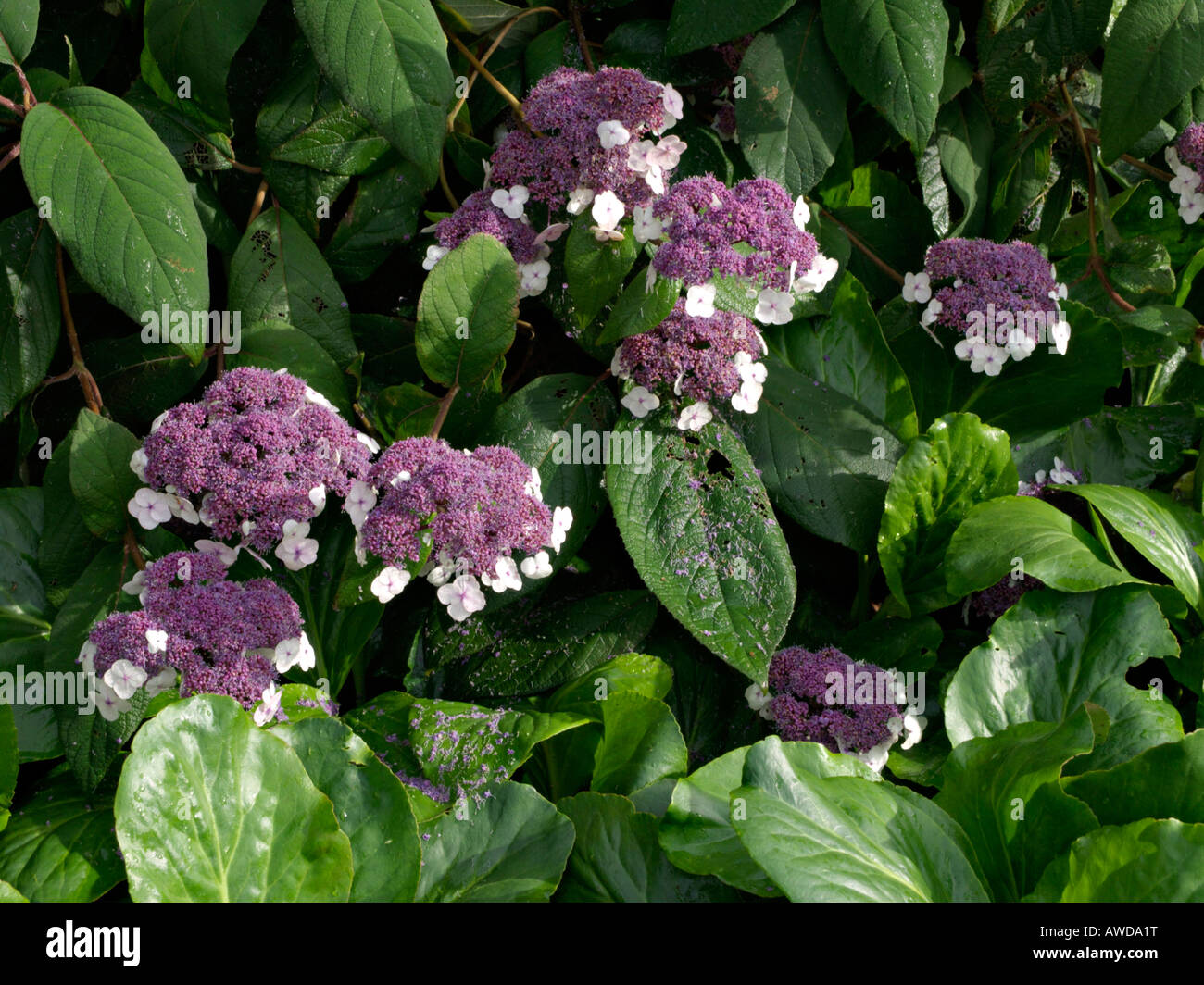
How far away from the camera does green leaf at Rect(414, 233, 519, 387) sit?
4.00 feet

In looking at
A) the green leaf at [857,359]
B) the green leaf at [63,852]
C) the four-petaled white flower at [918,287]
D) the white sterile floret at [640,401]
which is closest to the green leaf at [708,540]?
the white sterile floret at [640,401]

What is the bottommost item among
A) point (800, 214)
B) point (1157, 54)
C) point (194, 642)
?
point (194, 642)

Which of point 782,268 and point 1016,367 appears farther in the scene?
point 1016,367

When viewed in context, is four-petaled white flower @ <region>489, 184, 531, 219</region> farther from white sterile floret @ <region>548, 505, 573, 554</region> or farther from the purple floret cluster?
white sterile floret @ <region>548, 505, 573, 554</region>

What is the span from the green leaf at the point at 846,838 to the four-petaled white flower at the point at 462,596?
0.99 feet

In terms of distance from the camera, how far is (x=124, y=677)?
1.02 m

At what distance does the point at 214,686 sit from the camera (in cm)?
103

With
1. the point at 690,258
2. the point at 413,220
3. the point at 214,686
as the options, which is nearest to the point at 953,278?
the point at 690,258

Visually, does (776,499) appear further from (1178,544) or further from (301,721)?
(301,721)

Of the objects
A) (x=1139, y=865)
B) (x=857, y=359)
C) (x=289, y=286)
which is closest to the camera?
(x=1139, y=865)

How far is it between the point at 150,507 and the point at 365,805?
37 centimetres

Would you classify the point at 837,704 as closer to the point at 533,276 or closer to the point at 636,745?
the point at 636,745

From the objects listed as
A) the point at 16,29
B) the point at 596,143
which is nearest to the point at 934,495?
the point at 596,143

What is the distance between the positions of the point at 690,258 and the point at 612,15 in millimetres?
622
